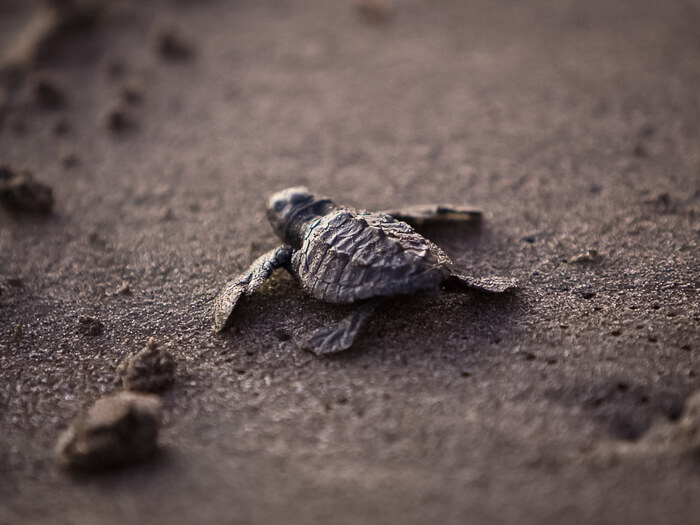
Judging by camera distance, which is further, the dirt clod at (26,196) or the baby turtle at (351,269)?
the dirt clod at (26,196)

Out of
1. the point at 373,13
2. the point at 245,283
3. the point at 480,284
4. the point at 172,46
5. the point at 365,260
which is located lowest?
the point at 245,283

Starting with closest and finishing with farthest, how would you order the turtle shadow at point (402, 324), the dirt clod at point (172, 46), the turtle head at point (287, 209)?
the turtle shadow at point (402, 324)
the turtle head at point (287, 209)
the dirt clod at point (172, 46)

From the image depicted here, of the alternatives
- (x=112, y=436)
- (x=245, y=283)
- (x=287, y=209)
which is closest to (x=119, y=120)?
(x=287, y=209)

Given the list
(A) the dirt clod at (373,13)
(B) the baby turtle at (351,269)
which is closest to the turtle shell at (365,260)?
(B) the baby turtle at (351,269)

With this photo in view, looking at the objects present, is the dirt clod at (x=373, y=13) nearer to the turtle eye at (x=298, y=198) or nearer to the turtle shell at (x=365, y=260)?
the turtle eye at (x=298, y=198)

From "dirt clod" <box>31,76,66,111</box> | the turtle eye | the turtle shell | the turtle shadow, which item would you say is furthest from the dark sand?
the turtle eye

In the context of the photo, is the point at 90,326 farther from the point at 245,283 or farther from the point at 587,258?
the point at 587,258
